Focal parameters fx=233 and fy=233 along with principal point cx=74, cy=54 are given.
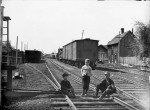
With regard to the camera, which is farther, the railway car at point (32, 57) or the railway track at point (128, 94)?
the railway car at point (32, 57)

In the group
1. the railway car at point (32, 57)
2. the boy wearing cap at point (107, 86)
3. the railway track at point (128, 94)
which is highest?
the railway car at point (32, 57)

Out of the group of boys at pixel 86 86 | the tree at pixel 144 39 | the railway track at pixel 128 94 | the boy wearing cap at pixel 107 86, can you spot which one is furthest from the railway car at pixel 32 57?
the boy wearing cap at pixel 107 86

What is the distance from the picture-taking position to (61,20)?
274 inches

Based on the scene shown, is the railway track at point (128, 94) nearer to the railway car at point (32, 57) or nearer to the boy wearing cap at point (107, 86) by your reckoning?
the boy wearing cap at point (107, 86)

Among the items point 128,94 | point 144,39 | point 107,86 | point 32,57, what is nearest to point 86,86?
point 107,86

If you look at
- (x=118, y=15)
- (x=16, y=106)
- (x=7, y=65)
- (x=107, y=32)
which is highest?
(x=118, y=15)

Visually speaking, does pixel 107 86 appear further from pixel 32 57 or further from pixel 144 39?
pixel 32 57

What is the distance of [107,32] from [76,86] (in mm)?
3438

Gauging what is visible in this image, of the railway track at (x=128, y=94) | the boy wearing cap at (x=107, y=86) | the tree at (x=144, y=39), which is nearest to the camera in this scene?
the railway track at (x=128, y=94)

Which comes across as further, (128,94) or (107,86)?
(128,94)

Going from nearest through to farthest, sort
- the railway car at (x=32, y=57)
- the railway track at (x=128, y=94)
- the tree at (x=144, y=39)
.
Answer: the railway track at (x=128, y=94)
the tree at (x=144, y=39)
the railway car at (x=32, y=57)

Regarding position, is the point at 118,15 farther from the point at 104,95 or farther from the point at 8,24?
the point at 8,24

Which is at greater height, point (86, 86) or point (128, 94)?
point (86, 86)

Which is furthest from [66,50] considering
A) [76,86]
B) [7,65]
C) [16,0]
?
[16,0]
